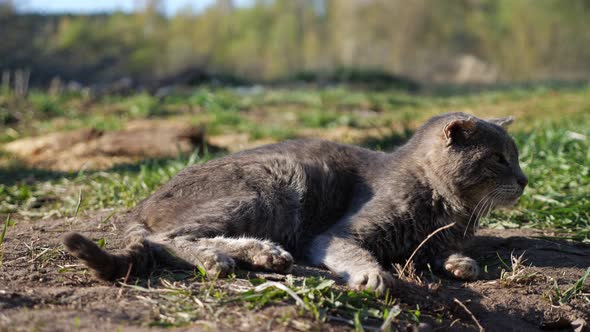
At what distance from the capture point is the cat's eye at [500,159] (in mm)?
3746

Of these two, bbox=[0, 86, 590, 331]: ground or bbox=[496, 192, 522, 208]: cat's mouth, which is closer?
bbox=[0, 86, 590, 331]: ground

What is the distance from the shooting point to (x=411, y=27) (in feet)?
66.0

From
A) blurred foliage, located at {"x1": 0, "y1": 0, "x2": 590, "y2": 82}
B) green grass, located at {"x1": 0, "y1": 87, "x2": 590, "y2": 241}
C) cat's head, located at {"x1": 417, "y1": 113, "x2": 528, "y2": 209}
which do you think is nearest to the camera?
cat's head, located at {"x1": 417, "y1": 113, "x2": 528, "y2": 209}

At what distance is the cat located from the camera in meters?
3.40

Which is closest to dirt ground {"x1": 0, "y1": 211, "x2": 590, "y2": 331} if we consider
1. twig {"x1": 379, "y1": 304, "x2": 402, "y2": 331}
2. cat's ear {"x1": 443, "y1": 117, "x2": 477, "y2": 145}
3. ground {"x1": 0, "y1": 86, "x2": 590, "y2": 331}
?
ground {"x1": 0, "y1": 86, "x2": 590, "y2": 331}

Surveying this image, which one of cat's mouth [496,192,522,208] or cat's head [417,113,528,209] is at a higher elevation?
cat's head [417,113,528,209]

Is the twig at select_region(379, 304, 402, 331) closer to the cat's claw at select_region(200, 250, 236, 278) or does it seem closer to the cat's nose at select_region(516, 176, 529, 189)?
the cat's claw at select_region(200, 250, 236, 278)

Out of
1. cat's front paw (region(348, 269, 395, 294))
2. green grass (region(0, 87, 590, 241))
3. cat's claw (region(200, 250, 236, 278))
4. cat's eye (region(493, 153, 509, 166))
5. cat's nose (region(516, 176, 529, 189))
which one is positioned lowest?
green grass (region(0, 87, 590, 241))

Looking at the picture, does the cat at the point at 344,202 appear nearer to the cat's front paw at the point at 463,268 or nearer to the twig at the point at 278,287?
the cat's front paw at the point at 463,268

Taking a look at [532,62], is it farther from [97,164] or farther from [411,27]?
[97,164]

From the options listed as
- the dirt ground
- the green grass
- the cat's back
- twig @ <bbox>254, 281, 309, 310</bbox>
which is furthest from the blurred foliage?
twig @ <bbox>254, 281, 309, 310</bbox>

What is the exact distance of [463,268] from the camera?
3.45 metres

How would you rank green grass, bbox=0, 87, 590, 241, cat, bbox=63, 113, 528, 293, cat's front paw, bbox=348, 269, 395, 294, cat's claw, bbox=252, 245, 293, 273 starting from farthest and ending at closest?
green grass, bbox=0, 87, 590, 241
cat, bbox=63, 113, 528, 293
cat's claw, bbox=252, 245, 293, 273
cat's front paw, bbox=348, 269, 395, 294

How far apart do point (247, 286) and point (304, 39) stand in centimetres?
1602
